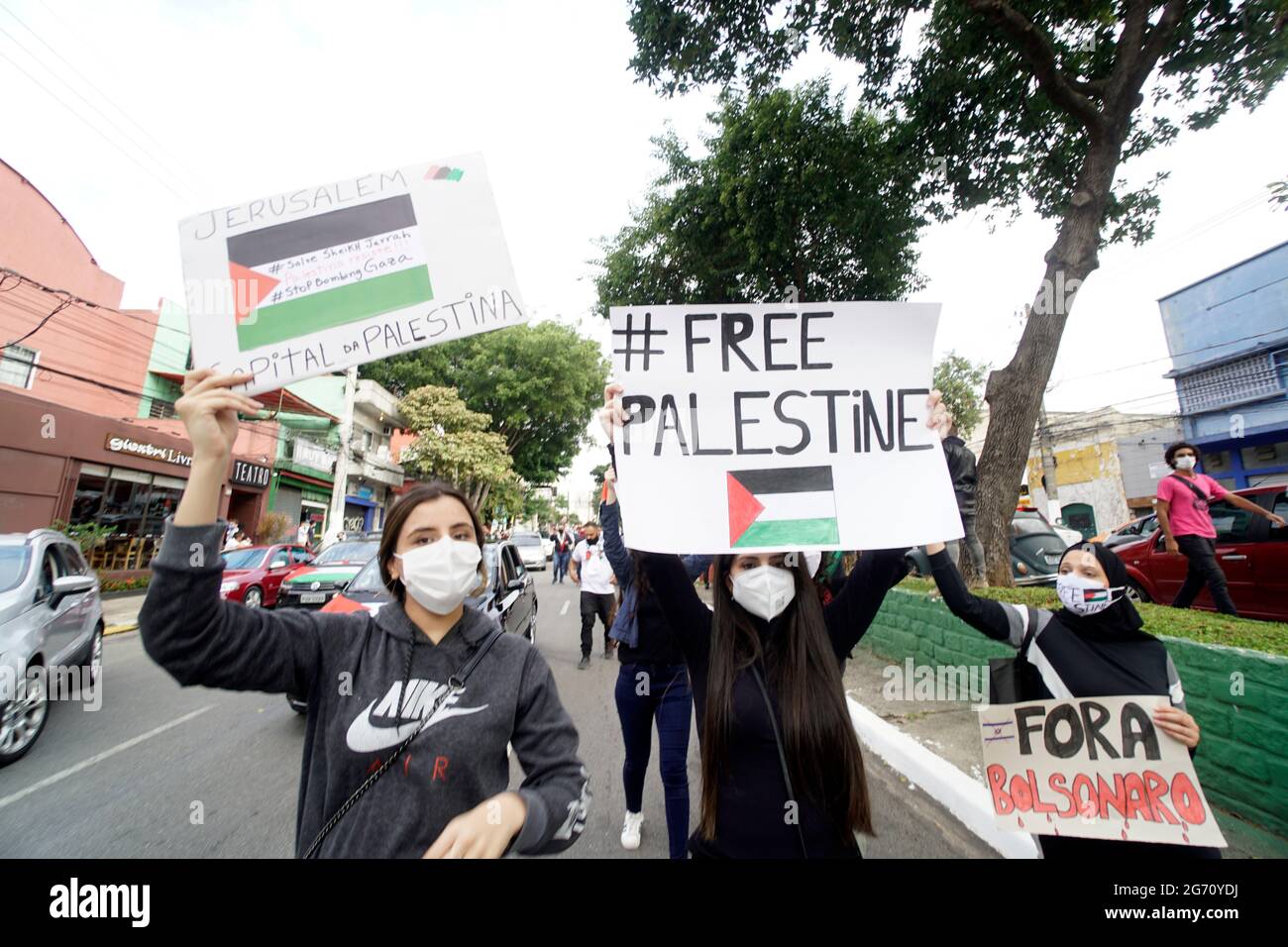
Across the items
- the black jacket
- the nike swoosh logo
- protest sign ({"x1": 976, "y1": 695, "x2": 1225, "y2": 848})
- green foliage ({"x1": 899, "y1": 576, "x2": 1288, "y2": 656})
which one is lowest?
protest sign ({"x1": 976, "y1": 695, "x2": 1225, "y2": 848})

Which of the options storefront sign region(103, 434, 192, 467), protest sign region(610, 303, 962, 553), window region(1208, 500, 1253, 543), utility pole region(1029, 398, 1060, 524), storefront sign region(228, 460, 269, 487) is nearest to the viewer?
protest sign region(610, 303, 962, 553)

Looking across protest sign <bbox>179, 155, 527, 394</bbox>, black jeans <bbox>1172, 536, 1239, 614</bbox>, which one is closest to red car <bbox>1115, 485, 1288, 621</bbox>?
black jeans <bbox>1172, 536, 1239, 614</bbox>

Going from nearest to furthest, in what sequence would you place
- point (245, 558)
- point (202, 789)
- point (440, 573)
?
point (440, 573)
point (202, 789)
point (245, 558)

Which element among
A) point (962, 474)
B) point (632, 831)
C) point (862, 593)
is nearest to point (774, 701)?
point (862, 593)

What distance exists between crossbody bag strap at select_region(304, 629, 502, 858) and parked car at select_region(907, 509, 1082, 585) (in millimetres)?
10061

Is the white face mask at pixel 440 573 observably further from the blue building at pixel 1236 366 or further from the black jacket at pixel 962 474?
the blue building at pixel 1236 366

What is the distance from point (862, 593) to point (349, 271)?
7.03ft

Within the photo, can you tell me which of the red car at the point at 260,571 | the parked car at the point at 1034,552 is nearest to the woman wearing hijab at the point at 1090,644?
the parked car at the point at 1034,552

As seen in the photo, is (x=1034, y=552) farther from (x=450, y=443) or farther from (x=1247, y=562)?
(x=450, y=443)

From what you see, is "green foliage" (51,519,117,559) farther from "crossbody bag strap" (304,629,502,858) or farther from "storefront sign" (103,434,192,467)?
"crossbody bag strap" (304,629,502,858)

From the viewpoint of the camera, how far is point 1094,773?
77.0 inches

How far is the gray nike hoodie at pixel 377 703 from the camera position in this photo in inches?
47.3

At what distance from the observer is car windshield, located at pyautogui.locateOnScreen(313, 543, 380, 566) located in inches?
381

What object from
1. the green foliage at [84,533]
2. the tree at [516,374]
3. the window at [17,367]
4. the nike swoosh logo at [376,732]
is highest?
the tree at [516,374]
